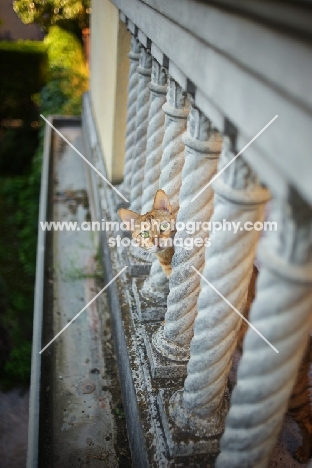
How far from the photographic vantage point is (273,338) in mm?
1477

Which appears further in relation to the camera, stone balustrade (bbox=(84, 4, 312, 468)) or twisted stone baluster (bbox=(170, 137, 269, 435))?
twisted stone baluster (bbox=(170, 137, 269, 435))

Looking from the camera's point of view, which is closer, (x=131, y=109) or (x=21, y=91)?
(x=131, y=109)

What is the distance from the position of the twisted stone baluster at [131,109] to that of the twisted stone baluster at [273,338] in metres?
2.94

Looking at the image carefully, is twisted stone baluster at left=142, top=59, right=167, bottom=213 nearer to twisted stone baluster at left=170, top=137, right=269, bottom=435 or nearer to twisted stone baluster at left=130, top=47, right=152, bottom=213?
twisted stone baluster at left=130, top=47, right=152, bottom=213

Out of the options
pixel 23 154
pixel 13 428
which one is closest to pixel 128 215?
pixel 13 428

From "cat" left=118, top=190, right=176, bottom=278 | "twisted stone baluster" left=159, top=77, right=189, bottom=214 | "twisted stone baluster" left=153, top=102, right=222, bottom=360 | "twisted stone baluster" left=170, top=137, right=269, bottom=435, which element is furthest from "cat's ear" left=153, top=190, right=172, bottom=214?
"twisted stone baluster" left=170, top=137, right=269, bottom=435

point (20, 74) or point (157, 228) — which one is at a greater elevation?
point (157, 228)

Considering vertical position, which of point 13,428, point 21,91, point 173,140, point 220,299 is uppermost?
point 173,140

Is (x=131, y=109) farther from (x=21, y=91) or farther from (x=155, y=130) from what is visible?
(x=21, y=91)

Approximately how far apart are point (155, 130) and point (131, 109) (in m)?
1.06

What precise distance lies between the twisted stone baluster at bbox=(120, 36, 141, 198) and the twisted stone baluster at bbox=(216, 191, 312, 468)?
2941 mm

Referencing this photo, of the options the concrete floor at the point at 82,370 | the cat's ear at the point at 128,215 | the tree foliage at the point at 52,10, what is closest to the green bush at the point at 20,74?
the tree foliage at the point at 52,10

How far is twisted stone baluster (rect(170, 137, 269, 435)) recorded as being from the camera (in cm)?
167

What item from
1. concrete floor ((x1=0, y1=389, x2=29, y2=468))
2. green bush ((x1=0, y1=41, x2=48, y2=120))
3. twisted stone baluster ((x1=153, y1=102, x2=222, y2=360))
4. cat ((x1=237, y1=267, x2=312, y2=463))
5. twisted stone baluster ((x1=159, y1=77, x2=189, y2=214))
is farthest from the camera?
green bush ((x1=0, y1=41, x2=48, y2=120))
